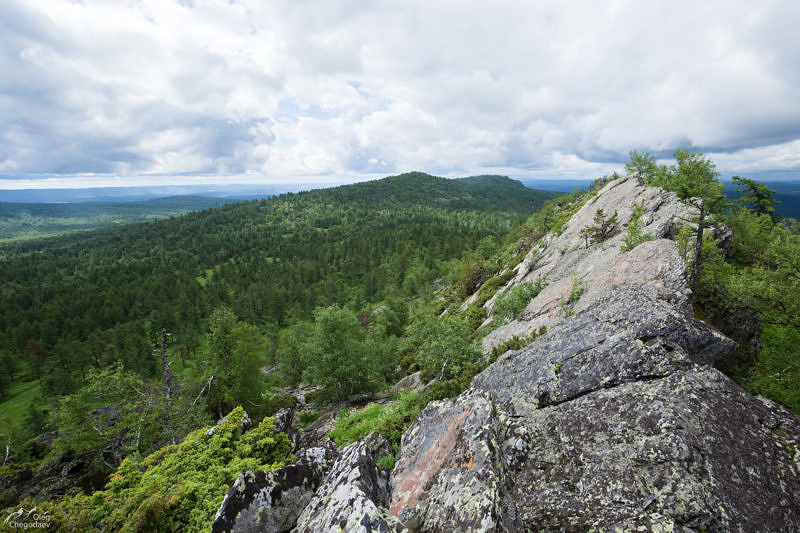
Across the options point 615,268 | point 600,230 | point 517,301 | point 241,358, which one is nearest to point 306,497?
point 615,268

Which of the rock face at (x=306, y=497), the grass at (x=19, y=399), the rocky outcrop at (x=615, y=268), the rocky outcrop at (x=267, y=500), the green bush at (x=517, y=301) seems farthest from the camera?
the grass at (x=19, y=399)

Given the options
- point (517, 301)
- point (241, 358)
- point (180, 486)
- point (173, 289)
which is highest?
point (180, 486)

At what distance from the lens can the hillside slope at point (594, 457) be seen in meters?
6.48

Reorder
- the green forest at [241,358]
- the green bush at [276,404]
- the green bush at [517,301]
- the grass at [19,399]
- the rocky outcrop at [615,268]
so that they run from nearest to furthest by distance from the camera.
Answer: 1. the green forest at [241,358]
2. the rocky outcrop at [615,268]
3. the green bush at [517,301]
4. the green bush at [276,404]
5. the grass at [19,399]

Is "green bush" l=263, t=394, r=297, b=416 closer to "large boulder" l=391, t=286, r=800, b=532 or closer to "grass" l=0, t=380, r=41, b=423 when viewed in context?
"large boulder" l=391, t=286, r=800, b=532

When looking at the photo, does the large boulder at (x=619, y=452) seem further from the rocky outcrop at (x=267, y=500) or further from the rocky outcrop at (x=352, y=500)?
the rocky outcrop at (x=267, y=500)

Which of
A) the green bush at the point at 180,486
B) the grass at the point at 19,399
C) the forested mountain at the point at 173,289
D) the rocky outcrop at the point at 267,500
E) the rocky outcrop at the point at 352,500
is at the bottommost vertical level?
the grass at the point at 19,399

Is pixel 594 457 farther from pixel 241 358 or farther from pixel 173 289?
pixel 173 289

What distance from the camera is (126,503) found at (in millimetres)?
9797

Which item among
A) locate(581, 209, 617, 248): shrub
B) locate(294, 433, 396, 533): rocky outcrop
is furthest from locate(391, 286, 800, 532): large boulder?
locate(581, 209, 617, 248): shrub

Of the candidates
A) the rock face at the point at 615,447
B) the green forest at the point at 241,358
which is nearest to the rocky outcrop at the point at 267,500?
the green forest at the point at 241,358

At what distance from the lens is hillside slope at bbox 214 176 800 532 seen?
648 centimetres

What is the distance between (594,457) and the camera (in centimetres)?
775

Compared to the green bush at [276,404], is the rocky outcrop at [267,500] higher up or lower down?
higher up
